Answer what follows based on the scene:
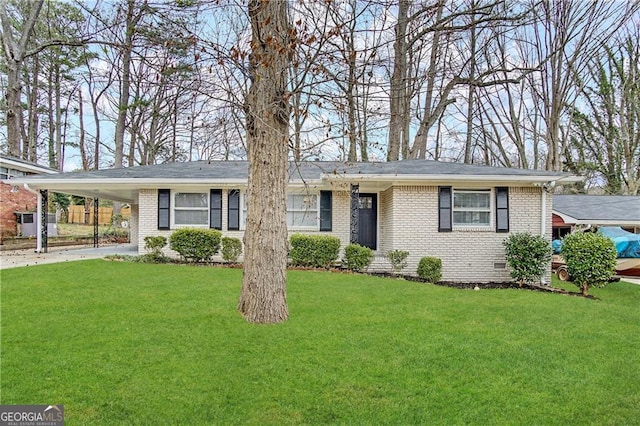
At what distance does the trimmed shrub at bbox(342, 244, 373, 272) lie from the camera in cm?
1023

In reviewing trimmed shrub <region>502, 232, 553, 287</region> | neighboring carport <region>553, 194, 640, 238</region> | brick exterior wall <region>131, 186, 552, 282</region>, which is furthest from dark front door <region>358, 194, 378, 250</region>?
neighboring carport <region>553, 194, 640, 238</region>

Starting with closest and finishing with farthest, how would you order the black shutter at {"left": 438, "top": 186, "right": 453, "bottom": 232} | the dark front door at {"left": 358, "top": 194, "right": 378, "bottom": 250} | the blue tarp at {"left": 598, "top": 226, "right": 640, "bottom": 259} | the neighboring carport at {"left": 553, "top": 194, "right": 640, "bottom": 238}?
the black shutter at {"left": 438, "top": 186, "right": 453, "bottom": 232} → the dark front door at {"left": 358, "top": 194, "right": 378, "bottom": 250} → the blue tarp at {"left": 598, "top": 226, "right": 640, "bottom": 259} → the neighboring carport at {"left": 553, "top": 194, "right": 640, "bottom": 238}

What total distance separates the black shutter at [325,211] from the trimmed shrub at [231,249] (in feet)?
8.39

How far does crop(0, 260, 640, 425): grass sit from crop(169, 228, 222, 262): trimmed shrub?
3980mm

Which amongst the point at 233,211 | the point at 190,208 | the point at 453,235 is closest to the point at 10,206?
the point at 190,208

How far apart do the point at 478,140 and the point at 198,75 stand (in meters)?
22.7

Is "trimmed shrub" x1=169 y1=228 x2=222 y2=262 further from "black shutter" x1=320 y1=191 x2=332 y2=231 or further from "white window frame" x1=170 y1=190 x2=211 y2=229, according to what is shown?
"black shutter" x1=320 y1=191 x2=332 y2=231

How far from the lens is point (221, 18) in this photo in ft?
18.6

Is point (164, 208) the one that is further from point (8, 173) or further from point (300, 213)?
point (8, 173)

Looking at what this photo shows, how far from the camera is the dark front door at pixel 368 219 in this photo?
1276 centimetres

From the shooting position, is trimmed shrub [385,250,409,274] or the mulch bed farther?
trimmed shrub [385,250,409,274]

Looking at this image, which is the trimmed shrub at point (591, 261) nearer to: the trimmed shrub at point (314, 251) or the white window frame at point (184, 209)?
the trimmed shrub at point (314, 251)

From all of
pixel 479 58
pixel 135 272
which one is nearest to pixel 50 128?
pixel 135 272

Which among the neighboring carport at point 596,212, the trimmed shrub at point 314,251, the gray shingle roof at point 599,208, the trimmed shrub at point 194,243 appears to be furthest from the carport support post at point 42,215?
the gray shingle roof at point 599,208
